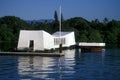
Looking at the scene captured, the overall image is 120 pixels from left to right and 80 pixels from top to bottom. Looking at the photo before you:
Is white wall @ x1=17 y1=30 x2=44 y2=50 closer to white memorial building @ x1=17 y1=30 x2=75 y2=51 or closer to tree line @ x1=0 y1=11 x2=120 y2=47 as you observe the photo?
white memorial building @ x1=17 y1=30 x2=75 y2=51

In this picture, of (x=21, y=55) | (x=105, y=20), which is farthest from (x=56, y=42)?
(x=105, y=20)

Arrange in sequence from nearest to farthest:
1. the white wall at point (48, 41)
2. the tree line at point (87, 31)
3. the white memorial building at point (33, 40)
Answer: the white memorial building at point (33, 40) → the white wall at point (48, 41) → the tree line at point (87, 31)

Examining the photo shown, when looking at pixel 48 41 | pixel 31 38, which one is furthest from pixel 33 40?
pixel 48 41

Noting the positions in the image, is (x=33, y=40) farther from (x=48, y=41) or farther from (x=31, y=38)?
(x=48, y=41)

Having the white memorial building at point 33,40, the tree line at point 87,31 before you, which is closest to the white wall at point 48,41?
the white memorial building at point 33,40

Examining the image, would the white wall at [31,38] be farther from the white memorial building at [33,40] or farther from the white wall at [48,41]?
the white wall at [48,41]

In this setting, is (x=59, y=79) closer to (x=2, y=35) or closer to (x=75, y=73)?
(x=75, y=73)

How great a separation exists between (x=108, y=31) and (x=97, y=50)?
225ft

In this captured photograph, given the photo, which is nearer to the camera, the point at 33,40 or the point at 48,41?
the point at 33,40

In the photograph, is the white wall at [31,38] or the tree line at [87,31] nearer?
the white wall at [31,38]

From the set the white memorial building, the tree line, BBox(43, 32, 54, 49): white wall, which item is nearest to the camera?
the white memorial building

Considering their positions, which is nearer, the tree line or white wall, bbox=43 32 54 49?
white wall, bbox=43 32 54 49

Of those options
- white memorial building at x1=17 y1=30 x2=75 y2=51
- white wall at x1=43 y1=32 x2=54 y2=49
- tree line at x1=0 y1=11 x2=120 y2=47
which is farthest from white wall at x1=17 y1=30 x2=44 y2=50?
tree line at x1=0 y1=11 x2=120 y2=47

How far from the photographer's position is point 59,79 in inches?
1171
